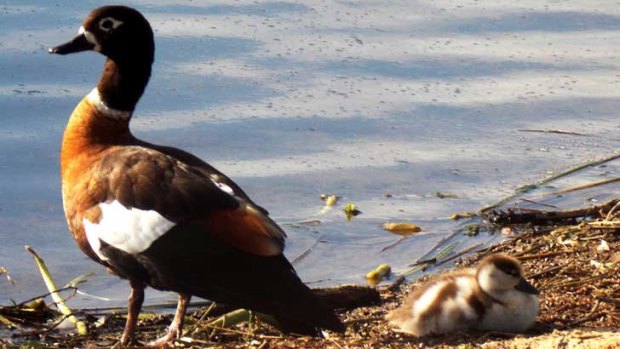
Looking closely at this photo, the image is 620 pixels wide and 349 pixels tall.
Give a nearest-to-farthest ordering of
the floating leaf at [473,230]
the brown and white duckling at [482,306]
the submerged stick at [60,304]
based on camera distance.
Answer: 1. the brown and white duckling at [482,306]
2. the submerged stick at [60,304]
3. the floating leaf at [473,230]

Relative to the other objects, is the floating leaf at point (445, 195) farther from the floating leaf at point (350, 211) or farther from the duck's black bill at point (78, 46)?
the duck's black bill at point (78, 46)

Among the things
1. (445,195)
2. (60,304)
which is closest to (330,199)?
(445,195)

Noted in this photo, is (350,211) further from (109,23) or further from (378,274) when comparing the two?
(109,23)

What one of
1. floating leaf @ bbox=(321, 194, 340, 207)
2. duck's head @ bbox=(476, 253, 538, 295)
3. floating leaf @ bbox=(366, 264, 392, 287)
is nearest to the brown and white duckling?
duck's head @ bbox=(476, 253, 538, 295)

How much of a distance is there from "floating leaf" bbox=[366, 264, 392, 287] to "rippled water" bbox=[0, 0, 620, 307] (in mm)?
145

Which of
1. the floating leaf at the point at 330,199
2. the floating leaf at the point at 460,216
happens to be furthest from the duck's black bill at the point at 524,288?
the floating leaf at the point at 330,199

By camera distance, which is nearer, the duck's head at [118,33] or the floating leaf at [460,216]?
the duck's head at [118,33]

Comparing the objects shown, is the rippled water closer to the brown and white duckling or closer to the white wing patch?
the white wing patch

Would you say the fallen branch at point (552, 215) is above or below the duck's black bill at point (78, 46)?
below

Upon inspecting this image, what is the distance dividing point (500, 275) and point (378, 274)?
174 centimetres

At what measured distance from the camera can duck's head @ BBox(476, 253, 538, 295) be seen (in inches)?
246

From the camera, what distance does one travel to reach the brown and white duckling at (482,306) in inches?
240

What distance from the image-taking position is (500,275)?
6270 mm

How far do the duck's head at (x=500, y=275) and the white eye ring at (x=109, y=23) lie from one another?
83.6 inches
